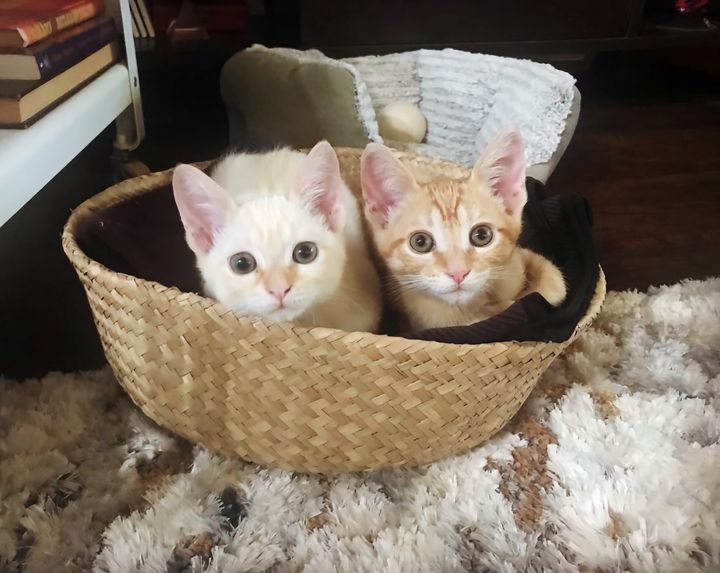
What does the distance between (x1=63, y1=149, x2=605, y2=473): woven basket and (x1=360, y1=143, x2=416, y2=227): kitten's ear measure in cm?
28

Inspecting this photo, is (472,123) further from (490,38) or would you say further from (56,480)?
(56,480)

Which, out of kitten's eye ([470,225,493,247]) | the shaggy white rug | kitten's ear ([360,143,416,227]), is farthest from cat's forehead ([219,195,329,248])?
the shaggy white rug

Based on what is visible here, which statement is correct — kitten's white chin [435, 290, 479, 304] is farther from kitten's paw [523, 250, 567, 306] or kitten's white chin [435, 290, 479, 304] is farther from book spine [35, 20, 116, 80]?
book spine [35, 20, 116, 80]

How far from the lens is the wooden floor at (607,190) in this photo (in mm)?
1323

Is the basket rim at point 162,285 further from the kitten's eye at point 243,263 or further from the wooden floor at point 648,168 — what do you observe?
the wooden floor at point 648,168

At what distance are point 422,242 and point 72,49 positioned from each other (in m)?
0.62

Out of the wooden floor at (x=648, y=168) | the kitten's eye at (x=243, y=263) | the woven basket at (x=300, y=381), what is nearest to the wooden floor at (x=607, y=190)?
the wooden floor at (x=648, y=168)

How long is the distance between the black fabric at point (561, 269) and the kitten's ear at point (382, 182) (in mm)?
192

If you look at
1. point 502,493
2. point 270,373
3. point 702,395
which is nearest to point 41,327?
point 270,373

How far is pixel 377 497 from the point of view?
922 millimetres

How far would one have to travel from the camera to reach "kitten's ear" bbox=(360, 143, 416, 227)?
97 centimetres

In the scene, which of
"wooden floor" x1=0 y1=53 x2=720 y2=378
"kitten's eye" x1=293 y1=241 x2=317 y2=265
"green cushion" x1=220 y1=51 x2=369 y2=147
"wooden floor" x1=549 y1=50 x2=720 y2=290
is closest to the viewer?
"kitten's eye" x1=293 y1=241 x2=317 y2=265

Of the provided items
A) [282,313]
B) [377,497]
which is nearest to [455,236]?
[282,313]

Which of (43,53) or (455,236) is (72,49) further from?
(455,236)
